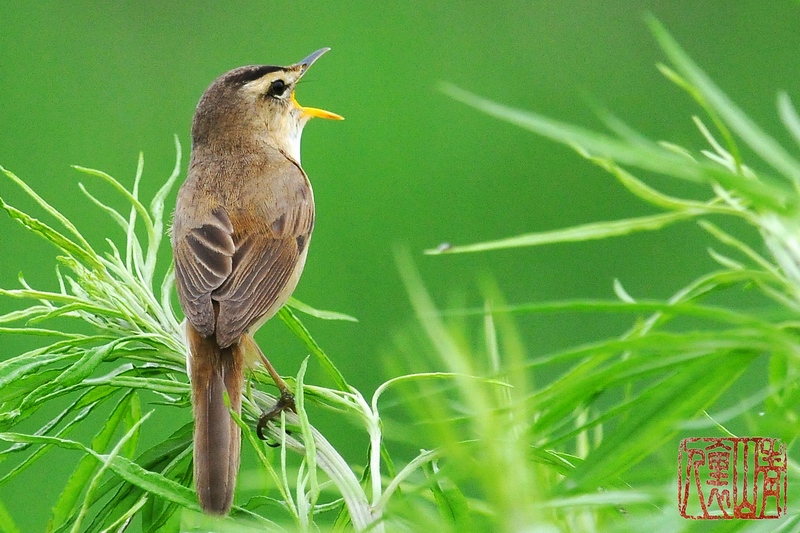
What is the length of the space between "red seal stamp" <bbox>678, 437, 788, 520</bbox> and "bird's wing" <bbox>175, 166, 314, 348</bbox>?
4.85 feet

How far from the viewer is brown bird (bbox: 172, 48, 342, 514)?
5.41ft

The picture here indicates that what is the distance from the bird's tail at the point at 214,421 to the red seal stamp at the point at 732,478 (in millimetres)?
473

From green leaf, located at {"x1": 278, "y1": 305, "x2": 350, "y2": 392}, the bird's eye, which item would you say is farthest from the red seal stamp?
the bird's eye

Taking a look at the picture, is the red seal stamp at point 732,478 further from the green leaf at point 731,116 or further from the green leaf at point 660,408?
the green leaf at point 731,116

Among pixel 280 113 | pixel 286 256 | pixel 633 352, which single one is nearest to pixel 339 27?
pixel 280 113

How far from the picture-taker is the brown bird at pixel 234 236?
165 cm

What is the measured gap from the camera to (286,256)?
280 centimetres

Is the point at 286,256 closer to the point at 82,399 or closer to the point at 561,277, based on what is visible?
the point at 82,399

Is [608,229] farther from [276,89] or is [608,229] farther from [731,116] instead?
[276,89]

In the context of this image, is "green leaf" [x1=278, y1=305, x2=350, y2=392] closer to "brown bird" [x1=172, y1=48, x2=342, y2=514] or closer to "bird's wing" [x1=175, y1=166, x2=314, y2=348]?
"brown bird" [x1=172, y1=48, x2=342, y2=514]

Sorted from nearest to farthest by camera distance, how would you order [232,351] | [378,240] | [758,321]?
[758,321] < [232,351] < [378,240]

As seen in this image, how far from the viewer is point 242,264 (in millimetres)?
2691

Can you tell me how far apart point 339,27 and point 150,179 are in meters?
2.10

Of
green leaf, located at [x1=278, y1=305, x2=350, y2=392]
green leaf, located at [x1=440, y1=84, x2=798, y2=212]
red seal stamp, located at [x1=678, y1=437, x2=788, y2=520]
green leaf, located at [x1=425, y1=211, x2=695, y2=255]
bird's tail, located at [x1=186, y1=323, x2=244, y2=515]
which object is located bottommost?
bird's tail, located at [x1=186, y1=323, x2=244, y2=515]
